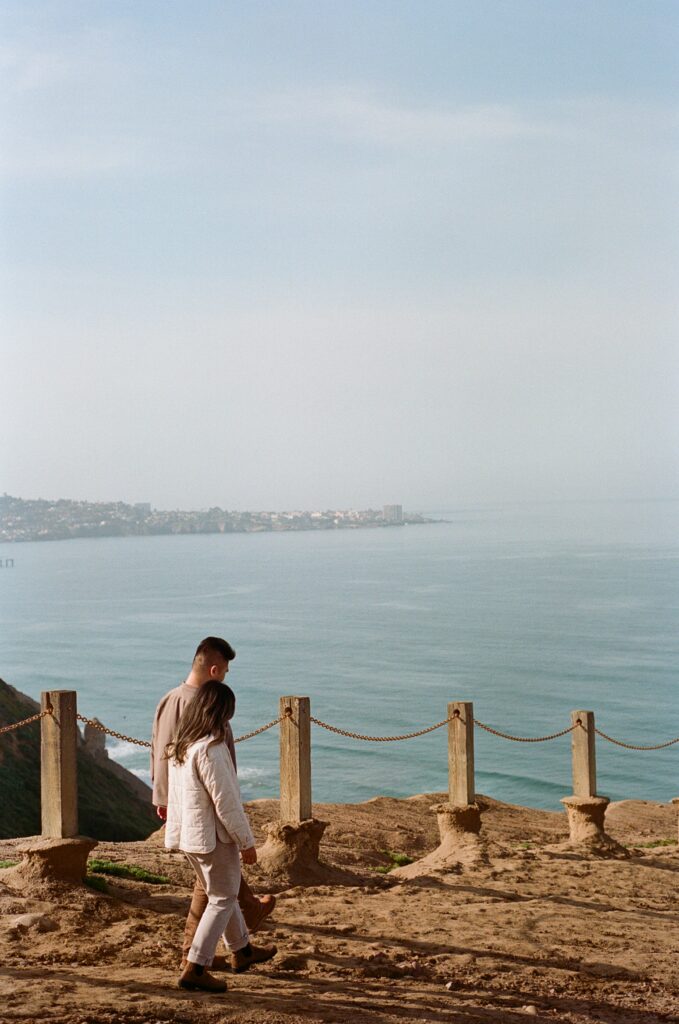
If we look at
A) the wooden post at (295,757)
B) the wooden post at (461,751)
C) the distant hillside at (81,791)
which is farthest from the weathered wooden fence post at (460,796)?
the distant hillside at (81,791)

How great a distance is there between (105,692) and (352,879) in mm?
61105

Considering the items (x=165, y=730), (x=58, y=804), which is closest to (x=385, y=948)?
(x=165, y=730)

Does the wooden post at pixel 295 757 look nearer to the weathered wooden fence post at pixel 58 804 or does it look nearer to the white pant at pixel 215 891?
the weathered wooden fence post at pixel 58 804

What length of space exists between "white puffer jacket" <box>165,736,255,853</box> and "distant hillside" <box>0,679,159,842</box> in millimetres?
18988

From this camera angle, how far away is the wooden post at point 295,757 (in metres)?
8.34

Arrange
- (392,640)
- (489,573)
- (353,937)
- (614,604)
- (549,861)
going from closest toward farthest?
(353,937) < (549,861) < (392,640) < (614,604) < (489,573)

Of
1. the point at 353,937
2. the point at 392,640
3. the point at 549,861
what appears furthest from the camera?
the point at 392,640

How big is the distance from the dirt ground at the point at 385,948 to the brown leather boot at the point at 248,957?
2.5 inches

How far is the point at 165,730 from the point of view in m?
5.38

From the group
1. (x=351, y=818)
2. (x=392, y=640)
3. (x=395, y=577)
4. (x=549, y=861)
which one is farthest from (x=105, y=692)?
(x=395, y=577)

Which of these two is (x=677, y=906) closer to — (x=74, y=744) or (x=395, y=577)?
(x=74, y=744)

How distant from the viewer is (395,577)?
149 m

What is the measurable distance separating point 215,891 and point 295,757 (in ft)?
10.7

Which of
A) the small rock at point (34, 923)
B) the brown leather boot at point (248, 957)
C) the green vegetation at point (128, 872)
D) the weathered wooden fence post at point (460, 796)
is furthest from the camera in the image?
the weathered wooden fence post at point (460, 796)
